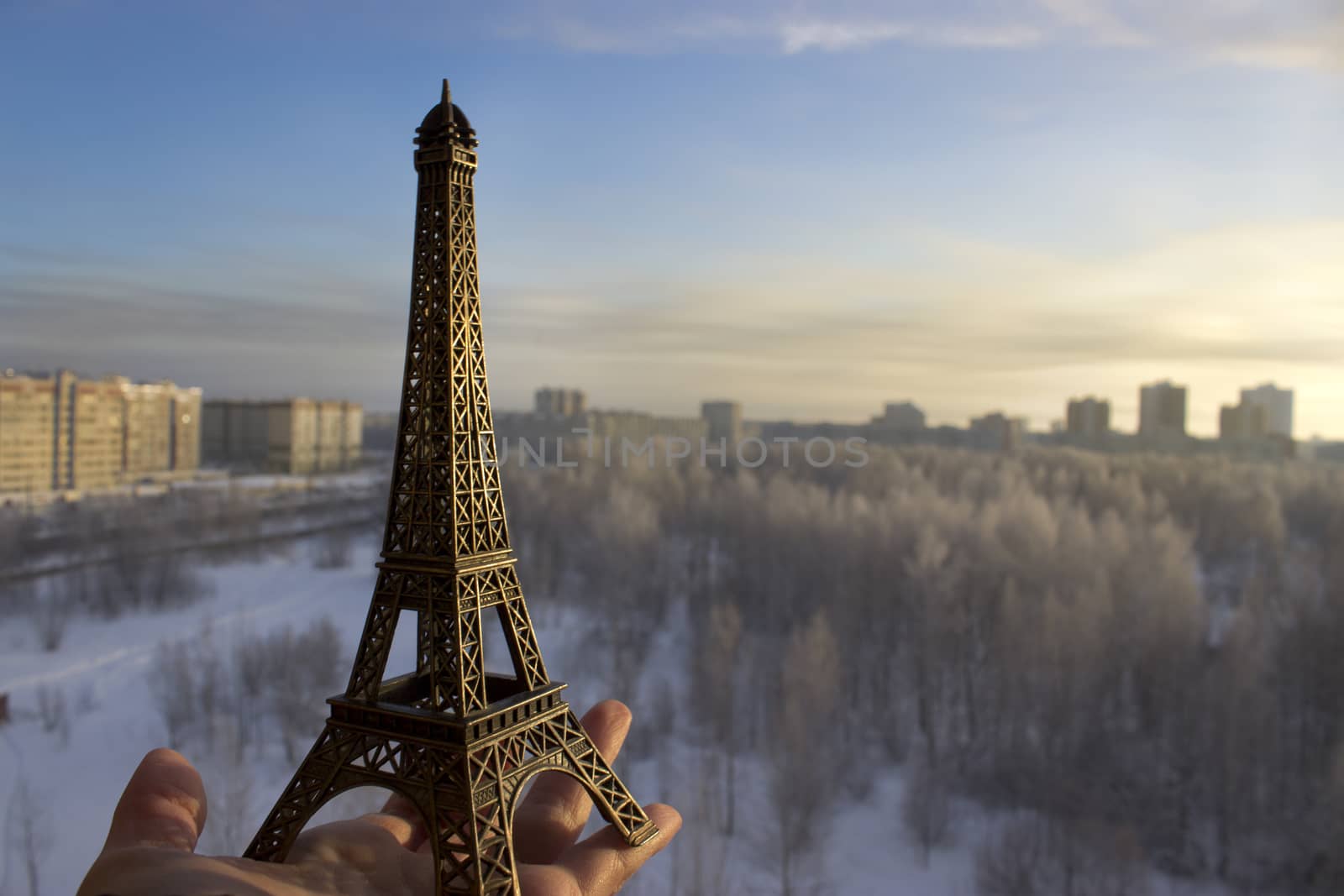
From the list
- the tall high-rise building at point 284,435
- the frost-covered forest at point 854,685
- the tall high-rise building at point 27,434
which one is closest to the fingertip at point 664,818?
the frost-covered forest at point 854,685

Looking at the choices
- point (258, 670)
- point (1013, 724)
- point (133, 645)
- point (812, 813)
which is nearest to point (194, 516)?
point (133, 645)

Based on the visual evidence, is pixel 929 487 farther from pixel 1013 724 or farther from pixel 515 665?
pixel 515 665

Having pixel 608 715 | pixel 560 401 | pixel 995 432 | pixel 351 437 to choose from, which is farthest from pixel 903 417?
pixel 608 715

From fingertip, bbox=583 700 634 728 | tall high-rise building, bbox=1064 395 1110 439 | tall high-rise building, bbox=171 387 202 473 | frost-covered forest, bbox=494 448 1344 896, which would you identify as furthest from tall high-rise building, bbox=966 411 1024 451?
fingertip, bbox=583 700 634 728

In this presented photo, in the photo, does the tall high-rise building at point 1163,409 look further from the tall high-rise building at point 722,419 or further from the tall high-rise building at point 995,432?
the tall high-rise building at point 722,419

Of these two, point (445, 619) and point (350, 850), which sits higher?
point (445, 619)

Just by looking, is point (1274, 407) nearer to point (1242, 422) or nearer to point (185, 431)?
point (1242, 422)

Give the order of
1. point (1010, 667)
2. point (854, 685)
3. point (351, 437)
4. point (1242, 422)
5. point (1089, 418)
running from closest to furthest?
1. point (1010, 667)
2. point (854, 685)
3. point (1242, 422)
4. point (1089, 418)
5. point (351, 437)
